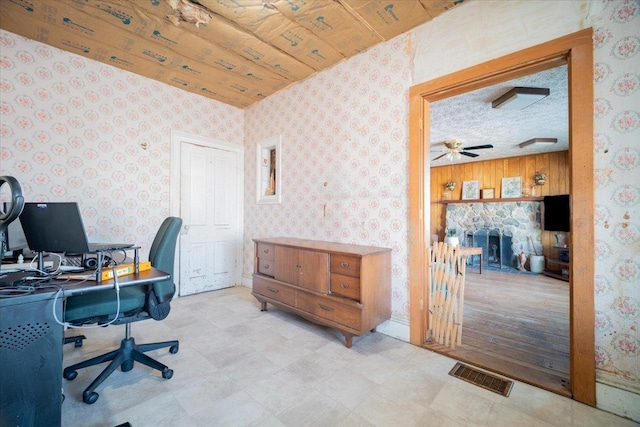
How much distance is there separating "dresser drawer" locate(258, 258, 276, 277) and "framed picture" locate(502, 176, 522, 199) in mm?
6093

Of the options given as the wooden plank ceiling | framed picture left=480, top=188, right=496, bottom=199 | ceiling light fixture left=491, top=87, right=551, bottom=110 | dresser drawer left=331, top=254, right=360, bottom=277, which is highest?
the wooden plank ceiling

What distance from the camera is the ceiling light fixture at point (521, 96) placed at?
294 centimetres

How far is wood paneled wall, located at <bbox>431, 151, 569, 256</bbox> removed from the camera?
5933 millimetres

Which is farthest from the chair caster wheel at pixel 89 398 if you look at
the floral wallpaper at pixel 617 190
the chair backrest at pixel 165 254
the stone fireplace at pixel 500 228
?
the stone fireplace at pixel 500 228

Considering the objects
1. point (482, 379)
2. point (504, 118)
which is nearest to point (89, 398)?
point (482, 379)

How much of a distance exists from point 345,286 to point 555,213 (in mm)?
5981

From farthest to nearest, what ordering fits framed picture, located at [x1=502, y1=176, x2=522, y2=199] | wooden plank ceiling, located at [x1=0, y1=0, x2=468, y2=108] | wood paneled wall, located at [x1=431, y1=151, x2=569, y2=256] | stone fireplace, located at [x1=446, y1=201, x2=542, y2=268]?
framed picture, located at [x1=502, y1=176, x2=522, y2=199] < stone fireplace, located at [x1=446, y1=201, x2=542, y2=268] < wood paneled wall, located at [x1=431, y1=151, x2=569, y2=256] < wooden plank ceiling, located at [x1=0, y1=0, x2=468, y2=108]

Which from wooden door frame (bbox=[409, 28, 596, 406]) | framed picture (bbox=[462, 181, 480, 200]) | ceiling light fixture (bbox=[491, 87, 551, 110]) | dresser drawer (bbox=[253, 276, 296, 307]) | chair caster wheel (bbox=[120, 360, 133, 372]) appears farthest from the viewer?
framed picture (bbox=[462, 181, 480, 200])

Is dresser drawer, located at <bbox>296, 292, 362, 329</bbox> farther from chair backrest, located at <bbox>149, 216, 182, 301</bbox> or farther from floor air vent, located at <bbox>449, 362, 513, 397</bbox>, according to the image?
chair backrest, located at <bbox>149, 216, 182, 301</bbox>

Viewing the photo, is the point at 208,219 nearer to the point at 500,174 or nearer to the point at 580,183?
the point at 580,183

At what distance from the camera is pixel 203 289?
3871 millimetres

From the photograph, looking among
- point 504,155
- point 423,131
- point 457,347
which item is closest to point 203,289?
point 457,347

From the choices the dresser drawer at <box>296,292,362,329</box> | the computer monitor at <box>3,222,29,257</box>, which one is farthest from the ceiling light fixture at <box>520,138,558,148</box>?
the computer monitor at <box>3,222,29,257</box>

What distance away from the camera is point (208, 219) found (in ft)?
13.0
